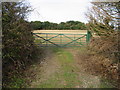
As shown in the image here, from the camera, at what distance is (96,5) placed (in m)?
5.17

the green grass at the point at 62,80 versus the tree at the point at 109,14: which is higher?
the tree at the point at 109,14

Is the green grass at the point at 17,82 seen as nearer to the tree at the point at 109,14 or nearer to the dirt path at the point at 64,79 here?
the dirt path at the point at 64,79

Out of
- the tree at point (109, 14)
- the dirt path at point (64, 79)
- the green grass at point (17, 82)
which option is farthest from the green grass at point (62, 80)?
the tree at point (109, 14)

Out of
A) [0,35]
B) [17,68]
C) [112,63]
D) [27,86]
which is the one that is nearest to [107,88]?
[112,63]

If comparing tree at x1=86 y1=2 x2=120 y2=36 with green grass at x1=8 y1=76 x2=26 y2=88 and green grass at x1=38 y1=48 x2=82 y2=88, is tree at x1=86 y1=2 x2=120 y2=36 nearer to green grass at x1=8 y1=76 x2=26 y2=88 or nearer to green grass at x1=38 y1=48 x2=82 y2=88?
green grass at x1=38 y1=48 x2=82 y2=88

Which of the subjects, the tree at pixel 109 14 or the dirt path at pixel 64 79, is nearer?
the dirt path at pixel 64 79

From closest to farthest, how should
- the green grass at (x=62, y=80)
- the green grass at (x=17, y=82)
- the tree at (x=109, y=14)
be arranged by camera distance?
1. the green grass at (x=17, y=82)
2. the green grass at (x=62, y=80)
3. the tree at (x=109, y=14)

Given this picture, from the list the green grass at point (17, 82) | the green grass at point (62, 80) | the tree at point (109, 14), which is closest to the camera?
the green grass at point (17, 82)

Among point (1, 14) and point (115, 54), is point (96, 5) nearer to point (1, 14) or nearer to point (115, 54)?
point (115, 54)

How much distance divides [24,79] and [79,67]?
2.59m

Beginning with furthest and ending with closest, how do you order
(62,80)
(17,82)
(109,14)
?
(109,14)
(62,80)
(17,82)

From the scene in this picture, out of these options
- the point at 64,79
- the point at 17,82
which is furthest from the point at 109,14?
the point at 17,82

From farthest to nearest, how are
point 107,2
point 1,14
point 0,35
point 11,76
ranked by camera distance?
point 107,2 → point 11,76 → point 1,14 → point 0,35

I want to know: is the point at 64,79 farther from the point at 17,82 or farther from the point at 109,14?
the point at 109,14
